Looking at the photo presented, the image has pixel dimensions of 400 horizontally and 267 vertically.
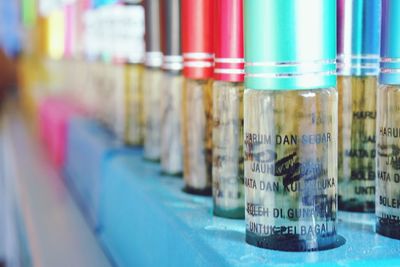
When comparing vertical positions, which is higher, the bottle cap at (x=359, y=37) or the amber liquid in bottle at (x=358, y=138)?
the bottle cap at (x=359, y=37)

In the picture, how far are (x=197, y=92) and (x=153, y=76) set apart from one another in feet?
0.65

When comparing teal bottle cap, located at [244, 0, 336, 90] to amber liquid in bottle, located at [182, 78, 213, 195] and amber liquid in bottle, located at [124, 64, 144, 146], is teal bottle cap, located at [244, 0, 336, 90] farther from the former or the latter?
amber liquid in bottle, located at [124, 64, 144, 146]

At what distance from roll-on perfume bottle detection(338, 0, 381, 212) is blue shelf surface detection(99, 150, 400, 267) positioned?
0.8 inches

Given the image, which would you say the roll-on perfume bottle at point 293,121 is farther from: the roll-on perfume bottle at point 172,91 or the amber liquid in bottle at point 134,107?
the amber liquid in bottle at point 134,107

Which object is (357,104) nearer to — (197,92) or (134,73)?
(197,92)

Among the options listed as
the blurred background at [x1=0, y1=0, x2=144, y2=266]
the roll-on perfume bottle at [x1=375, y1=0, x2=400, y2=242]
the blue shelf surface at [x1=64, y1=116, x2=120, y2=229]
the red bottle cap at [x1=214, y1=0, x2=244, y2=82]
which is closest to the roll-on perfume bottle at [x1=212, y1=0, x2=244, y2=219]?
the red bottle cap at [x1=214, y1=0, x2=244, y2=82]

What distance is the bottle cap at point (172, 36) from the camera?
0.71 m

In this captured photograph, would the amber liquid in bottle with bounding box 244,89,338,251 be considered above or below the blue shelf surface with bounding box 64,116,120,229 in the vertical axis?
above

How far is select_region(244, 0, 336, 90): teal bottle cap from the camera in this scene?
45cm

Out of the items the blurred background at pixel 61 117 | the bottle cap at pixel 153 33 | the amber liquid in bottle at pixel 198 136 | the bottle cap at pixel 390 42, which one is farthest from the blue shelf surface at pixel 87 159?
the bottle cap at pixel 390 42

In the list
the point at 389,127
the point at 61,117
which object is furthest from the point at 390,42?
the point at 61,117

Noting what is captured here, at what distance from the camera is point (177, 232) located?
53 cm

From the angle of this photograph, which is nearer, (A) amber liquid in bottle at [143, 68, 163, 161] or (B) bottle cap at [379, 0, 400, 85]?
(B) bottle cap at [379, 0, 400, 85]

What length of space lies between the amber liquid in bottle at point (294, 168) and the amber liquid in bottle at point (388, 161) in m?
0.04
